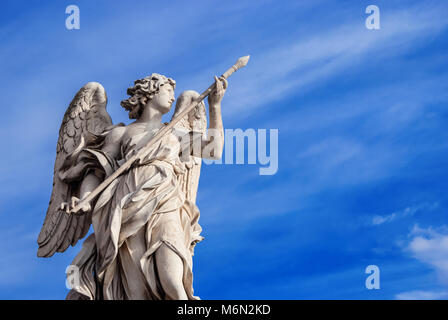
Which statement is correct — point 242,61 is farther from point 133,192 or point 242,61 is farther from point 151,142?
point 133,192

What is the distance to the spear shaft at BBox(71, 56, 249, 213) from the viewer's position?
1255 centimetres

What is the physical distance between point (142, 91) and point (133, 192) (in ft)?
5.48

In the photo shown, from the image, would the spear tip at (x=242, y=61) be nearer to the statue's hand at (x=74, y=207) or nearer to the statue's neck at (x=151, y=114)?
the statue's neck at (x=151, y=114)

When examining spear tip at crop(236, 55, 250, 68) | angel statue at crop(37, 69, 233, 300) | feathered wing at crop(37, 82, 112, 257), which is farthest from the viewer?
feathered wing at crop(37, 82, 112, 257)

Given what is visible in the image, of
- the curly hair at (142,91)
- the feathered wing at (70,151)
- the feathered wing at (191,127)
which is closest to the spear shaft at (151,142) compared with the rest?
the feathered wing at (191,127)

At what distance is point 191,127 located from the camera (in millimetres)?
13867

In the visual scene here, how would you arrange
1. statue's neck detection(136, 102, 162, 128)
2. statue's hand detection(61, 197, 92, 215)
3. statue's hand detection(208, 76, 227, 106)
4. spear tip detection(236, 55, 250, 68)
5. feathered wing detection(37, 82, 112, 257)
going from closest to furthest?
statue's hand detection(61, 197, 92, 215), statue's hand detection(208, 76, 227, 106), spear tip detection(236, 55, 250, 68), feathered wing detection(37, 82, 112, 257), statue's neck detection(136, 102, 162, 128)

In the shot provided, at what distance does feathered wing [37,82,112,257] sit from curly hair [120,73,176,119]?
1.86 ft

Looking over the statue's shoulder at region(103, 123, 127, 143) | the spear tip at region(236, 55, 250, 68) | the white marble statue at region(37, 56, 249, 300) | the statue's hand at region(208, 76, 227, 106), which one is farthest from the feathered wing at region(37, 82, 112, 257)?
the spear tip at region(236, 55, 250, 68)

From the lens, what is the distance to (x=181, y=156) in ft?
43.6

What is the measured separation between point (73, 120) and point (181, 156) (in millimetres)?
1818

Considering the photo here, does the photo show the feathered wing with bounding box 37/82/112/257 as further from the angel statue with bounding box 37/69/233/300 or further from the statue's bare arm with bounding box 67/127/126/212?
the statue's bare arm with bounding box 67/127/126/212

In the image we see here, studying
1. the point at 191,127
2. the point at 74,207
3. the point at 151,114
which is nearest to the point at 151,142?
the point at 151,114
